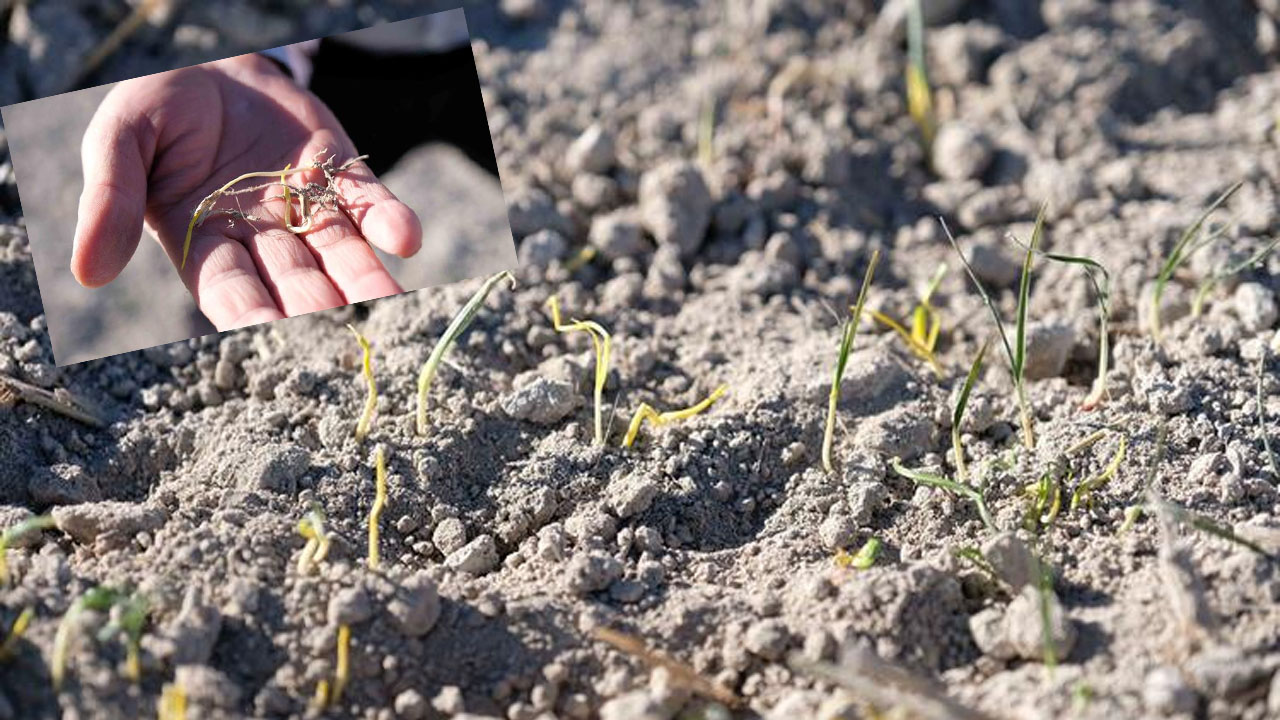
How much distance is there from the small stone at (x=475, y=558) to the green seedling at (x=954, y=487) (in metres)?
0.66

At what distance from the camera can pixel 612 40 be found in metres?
3.14

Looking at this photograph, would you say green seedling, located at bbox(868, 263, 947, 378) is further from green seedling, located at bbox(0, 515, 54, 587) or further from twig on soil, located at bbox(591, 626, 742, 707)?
green seedling, located at bbox(0, 515, 54, 587)

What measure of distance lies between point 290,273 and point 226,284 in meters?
0.11

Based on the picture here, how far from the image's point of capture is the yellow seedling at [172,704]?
1486 mm

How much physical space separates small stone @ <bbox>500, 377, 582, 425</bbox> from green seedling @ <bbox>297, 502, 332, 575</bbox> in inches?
15.7

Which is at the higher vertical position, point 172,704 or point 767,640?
point 172,704

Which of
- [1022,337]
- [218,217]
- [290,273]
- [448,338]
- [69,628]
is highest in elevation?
[218,217]

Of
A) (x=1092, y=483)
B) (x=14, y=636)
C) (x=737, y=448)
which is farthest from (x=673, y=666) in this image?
(x=14, y=636)

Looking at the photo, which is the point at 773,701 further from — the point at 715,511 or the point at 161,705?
the point at 161,705

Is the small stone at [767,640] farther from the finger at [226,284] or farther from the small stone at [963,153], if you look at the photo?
the small stone at [963,153]

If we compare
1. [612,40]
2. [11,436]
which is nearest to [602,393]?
[11,436]

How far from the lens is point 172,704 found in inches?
59.2

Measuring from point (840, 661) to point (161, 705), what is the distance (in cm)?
90

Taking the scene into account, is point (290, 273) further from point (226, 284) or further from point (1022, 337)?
point (1022, 337)
